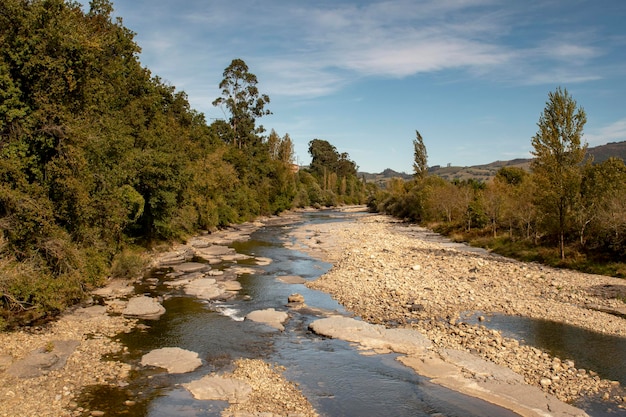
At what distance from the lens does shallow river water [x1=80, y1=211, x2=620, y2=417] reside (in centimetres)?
1160

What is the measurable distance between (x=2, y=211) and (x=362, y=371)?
48.6ft

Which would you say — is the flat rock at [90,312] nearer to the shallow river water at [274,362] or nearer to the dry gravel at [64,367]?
the dry gravel at [64,367]

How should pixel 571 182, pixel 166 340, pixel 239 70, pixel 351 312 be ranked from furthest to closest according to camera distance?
pixel 239 70
pixel 571 182
pixel 351 312
pixel 166 340

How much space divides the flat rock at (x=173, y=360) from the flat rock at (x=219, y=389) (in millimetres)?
1078

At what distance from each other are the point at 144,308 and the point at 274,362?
27.4ft

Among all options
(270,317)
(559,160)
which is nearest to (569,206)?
(559,160)

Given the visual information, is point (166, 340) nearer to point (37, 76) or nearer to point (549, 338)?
point (37, 76)

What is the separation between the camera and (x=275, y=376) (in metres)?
13.5

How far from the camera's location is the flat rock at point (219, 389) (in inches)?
475

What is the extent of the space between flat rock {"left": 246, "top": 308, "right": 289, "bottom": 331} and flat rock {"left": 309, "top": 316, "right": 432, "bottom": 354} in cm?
148

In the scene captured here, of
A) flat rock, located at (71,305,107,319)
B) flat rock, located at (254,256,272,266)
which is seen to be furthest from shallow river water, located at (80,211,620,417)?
flat rock, located at (254,256,272,266)

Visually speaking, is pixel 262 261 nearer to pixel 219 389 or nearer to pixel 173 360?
pixel 173 360

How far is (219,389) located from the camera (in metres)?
12.5

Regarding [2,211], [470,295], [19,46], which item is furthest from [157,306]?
[470,295]
